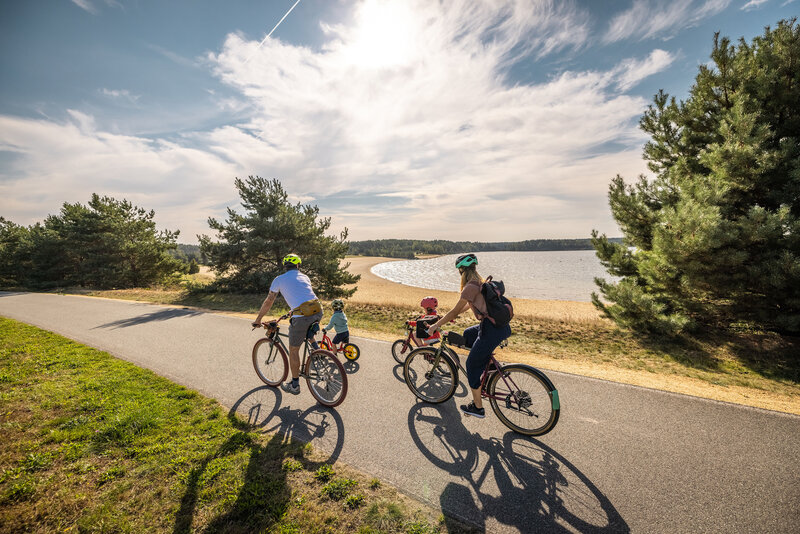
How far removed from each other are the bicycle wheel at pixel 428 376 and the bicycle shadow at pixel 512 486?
0.69 m

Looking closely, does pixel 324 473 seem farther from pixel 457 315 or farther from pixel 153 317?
pixel 153 317

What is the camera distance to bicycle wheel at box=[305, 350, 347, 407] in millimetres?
4621

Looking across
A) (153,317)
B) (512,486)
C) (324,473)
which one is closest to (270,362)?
(324,473)

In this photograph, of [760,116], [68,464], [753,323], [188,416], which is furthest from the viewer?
[753,323]

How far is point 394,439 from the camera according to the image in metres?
3.89

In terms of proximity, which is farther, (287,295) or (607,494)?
(287,295)

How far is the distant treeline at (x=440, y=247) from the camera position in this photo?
13785 cm

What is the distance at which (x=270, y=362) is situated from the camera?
5426mm

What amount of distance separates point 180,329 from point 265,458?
881cm

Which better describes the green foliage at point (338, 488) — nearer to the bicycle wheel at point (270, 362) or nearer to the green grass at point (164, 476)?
the green grass at point (164, 476)

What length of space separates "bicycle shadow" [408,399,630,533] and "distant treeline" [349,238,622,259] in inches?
5023

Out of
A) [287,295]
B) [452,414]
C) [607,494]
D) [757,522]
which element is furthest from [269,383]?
[757,522]

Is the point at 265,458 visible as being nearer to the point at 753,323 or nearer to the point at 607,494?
the point at 607,494

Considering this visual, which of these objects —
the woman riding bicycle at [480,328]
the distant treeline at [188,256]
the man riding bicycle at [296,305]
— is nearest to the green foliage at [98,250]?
the distant treeline at [188,256]
